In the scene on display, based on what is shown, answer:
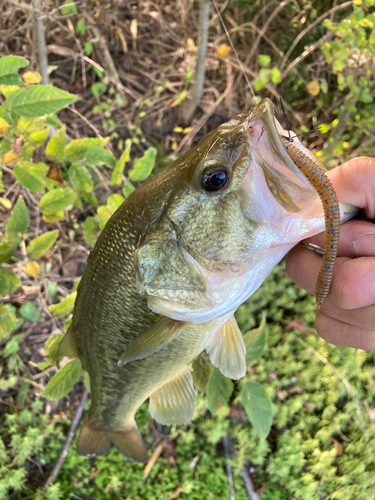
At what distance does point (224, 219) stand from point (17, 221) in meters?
0.85

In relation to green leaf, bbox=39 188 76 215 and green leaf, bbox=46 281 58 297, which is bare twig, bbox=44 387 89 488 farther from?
green leaf, bbox=39 188 76 215

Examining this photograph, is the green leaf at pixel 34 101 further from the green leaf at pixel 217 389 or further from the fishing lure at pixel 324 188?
the green leaf at pixel 217 389

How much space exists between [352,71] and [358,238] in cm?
193

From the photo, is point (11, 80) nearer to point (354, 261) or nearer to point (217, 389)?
point (354, 261)

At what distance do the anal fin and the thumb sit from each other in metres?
1.02

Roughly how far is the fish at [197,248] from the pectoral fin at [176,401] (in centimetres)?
16

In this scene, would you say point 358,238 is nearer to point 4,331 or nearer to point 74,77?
point 4,331

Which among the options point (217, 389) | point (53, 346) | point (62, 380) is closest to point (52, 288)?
point (53, 346)

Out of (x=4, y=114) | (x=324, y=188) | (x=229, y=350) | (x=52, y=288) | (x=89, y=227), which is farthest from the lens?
(x=52, y=288)

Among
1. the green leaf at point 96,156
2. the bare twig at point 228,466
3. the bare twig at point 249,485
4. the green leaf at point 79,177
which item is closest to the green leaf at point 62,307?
the green leaf at point 79,177

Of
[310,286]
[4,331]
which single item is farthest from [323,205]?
[4,331]

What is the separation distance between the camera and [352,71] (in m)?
2.24

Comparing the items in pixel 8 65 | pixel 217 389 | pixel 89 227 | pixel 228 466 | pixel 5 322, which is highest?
pixel 8 65

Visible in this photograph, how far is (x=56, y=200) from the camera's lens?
1.33 m
